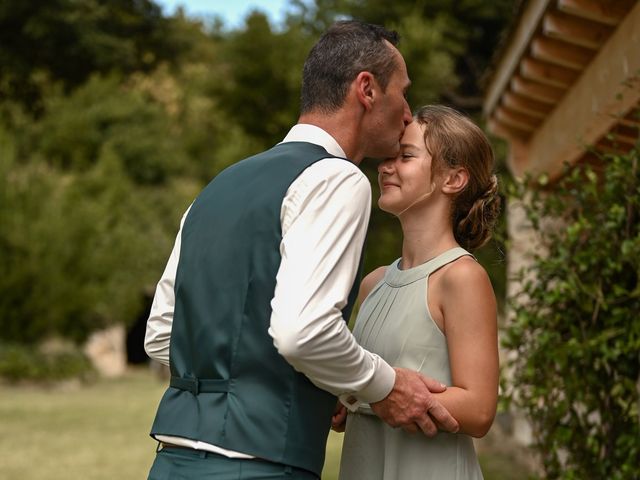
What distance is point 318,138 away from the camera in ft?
8.36

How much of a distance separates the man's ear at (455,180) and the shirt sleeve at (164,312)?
680mm

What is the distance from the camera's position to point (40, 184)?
76.4ft

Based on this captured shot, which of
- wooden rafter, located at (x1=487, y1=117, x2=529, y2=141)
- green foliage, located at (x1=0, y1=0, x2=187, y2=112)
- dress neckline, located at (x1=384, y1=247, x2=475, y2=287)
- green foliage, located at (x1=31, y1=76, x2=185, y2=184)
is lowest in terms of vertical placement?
green foliage, located at (x1=31, y1=76, x2=185, y2=184)

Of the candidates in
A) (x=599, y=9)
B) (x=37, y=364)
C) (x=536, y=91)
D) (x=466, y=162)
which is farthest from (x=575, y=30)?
(x=37, y=364)

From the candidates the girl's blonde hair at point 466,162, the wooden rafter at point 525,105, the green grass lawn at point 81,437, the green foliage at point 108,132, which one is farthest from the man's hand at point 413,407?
the green foliage at point 108,132

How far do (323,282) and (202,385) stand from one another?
388 millimetres

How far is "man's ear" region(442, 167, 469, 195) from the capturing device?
2.79 m

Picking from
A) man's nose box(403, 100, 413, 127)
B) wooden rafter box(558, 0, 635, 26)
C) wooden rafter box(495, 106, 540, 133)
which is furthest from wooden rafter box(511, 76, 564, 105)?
man's nose box(403, 100, 413, 127)

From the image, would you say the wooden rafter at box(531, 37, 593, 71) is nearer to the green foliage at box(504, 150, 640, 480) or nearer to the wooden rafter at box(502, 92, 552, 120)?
the green foliage at box(504, 150, 640, 480)

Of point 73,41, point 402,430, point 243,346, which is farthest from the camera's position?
point 73,41

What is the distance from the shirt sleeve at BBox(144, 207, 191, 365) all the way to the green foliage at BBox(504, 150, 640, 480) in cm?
208

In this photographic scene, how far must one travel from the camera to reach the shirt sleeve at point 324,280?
87.0 inches

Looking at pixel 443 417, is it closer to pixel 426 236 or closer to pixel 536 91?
pixel 426 236

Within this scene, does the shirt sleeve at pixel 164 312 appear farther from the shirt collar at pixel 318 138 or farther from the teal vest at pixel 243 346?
the shirt collar at pixel 318 138
